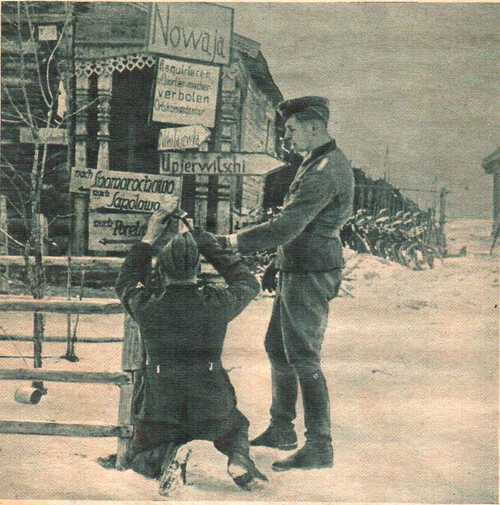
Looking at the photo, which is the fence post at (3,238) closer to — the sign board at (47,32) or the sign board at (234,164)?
the sign board at (47,32)

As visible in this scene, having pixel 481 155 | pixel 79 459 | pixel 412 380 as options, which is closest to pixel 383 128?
pixel 481 155

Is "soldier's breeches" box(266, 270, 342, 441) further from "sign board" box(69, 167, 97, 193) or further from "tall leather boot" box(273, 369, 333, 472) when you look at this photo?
"sign board" box(69, 167, 97, 193)

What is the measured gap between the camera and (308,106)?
397 cm

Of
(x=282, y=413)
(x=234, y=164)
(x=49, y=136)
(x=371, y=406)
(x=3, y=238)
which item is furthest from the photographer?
(x=49, y=136)

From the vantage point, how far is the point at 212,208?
217 inches

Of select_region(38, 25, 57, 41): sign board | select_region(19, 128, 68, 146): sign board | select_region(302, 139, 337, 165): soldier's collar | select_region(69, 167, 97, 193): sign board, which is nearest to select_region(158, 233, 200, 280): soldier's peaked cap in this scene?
select_region(302, 139, 337, 165): soldier's collar

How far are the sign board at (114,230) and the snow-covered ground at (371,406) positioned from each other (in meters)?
0.82

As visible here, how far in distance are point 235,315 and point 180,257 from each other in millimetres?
434

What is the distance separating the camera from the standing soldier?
3.84 m

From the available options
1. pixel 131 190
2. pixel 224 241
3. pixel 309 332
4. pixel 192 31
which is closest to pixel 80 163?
pixel 131 190

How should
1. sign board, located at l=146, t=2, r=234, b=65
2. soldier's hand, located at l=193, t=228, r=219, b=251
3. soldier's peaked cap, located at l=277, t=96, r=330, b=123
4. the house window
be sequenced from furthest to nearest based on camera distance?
the house window, sign board, located at l=146, t=2, r=234, b=65, soldier's peaked cap, located at l=277, t=96, r=330, b=123, soldier's hand, located at l=193, t=228, r=219, b=251

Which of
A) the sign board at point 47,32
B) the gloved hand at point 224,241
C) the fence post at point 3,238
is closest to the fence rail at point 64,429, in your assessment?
the gloved hand at point 224,241

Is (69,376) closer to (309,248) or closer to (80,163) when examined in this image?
(309,248)

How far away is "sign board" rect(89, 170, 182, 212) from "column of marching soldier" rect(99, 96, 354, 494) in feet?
3.74
